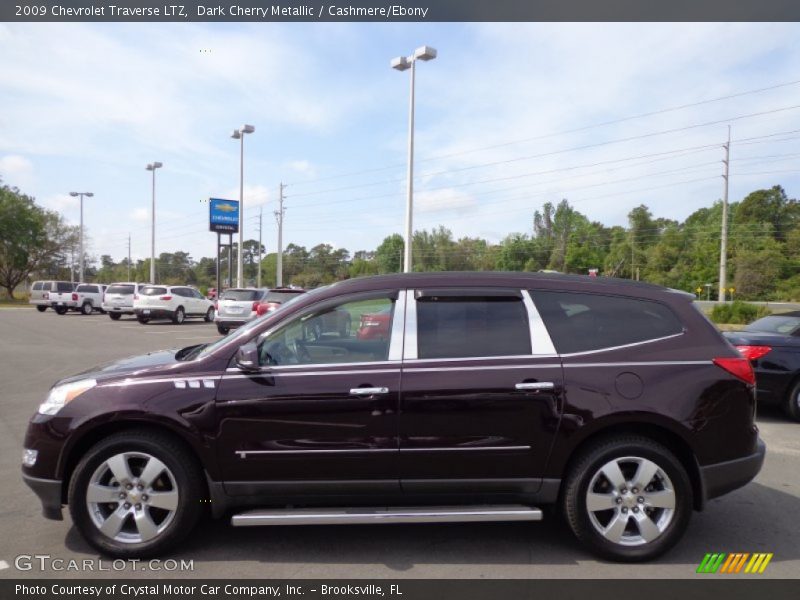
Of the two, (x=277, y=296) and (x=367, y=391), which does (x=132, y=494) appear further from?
(x=277, y=296)

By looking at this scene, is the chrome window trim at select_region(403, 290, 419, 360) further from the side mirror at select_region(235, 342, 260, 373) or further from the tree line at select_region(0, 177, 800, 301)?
the tree line at select_region(0, 177, 800, 301)

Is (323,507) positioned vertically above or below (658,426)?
below

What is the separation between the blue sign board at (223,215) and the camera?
38812mm

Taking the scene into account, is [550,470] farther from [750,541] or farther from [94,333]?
[94,333]

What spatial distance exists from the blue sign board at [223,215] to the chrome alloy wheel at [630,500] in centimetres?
3765

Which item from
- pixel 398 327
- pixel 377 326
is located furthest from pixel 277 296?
pixel 398 327

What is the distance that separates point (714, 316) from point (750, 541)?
2269 centimetres

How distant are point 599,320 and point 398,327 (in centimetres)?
137

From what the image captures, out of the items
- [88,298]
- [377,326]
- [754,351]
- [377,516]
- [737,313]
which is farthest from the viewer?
[88,298]

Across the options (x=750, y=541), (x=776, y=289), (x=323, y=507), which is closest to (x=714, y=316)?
(x=750, y=541)

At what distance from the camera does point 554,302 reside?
4168 millimetres

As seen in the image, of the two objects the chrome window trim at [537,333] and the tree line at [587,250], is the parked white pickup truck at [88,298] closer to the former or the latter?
the tree line at [587,250]

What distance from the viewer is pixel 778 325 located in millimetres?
8383

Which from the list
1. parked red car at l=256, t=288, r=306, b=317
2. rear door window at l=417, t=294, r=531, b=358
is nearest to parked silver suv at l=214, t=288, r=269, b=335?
parked red car at l=256, t=288, r=306, b=317
